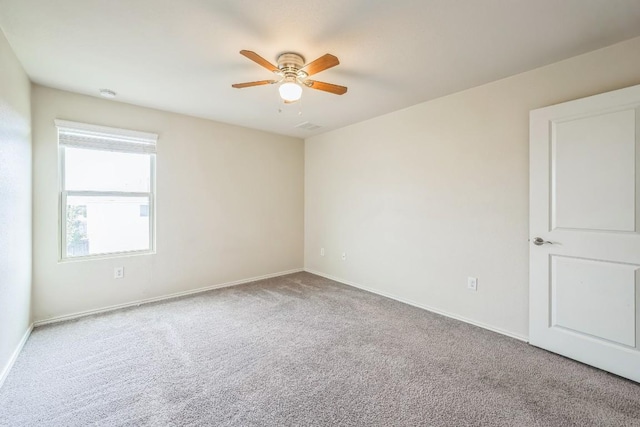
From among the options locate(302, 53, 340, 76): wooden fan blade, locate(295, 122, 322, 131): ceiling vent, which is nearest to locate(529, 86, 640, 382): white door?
locate(302, 53, 340, 76): wooden fan blade

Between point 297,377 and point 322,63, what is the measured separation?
7.27 feet

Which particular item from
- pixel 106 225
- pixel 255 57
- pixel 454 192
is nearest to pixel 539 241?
pixel 454 192

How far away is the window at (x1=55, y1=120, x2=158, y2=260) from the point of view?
9.83 ft

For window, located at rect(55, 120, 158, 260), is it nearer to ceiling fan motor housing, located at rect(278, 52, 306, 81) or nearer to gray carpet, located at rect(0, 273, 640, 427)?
gray carpet, located at rect(0, 273, 640, 427)

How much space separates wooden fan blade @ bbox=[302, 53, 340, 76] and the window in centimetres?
244

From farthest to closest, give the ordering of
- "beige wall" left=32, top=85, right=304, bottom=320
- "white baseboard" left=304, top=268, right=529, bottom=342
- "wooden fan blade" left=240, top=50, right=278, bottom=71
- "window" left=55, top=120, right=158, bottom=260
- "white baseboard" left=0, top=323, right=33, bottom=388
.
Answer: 1. "window" left=55, top=120, right=158, bottom=260
2. "beige wall" left=32, top=85, right=304, bottom=320
3. "white baseboard" left=304, top=268, right=529, bottom=342
4. "white baseboard" left=0, top=323, right=33, bottom=388
5. "wooden fan blade" left=240, top=50, right=278, bottom=71

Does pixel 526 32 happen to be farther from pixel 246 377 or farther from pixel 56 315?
pixel 56 315

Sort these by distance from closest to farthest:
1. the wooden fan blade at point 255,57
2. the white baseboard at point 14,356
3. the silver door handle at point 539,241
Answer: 1. the wooden fan blade at point 255,57
2. the white baseboard at point 14,356
3. the silver door handle at point 539,241

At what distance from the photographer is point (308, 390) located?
5.98 feet

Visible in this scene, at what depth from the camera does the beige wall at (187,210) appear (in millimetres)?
2846

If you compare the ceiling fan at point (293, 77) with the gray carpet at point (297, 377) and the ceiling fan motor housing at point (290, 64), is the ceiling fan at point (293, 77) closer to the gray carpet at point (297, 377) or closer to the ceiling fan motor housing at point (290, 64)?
the ceiling fan motor housing at point (290, 64)

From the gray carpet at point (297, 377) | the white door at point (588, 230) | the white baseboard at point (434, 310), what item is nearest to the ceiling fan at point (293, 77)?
the white door at point (588, 230)

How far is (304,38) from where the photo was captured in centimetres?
198

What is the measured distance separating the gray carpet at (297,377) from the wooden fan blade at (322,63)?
218 cm
